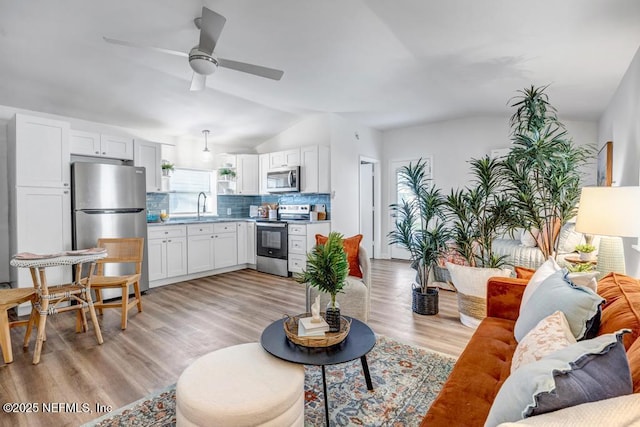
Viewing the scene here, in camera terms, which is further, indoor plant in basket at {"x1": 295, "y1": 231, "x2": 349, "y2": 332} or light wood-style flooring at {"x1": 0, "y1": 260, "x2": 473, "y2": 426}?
light wood-style flooring at {"x1": 0, "y1": 260, "x2": 473, "y2": 426}

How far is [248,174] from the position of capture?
6.14m

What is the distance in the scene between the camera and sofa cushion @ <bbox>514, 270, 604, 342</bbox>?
134cm

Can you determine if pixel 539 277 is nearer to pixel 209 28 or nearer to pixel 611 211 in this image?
pixel 611 211

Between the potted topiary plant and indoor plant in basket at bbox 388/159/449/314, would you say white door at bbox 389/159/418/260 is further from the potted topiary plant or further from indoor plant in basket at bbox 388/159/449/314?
the potted topiary plant

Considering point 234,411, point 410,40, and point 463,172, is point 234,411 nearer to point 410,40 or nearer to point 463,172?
point 410,40

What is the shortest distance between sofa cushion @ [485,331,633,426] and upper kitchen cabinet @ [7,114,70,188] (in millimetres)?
4611

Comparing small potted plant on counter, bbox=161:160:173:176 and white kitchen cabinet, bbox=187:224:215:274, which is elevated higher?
small potted plant on counter, bbox=161:160:173:176

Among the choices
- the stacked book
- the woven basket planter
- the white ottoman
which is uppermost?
the stacked book

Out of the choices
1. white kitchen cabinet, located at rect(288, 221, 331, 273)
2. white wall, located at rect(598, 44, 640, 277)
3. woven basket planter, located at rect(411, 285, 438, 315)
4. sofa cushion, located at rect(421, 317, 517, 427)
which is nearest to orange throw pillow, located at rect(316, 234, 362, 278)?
woven basket planter, located at rect(411, 285, 438, 315)

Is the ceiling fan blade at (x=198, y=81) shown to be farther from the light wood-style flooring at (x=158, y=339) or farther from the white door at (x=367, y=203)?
the white door at (x=367, y=203)

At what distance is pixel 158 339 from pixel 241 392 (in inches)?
75.1

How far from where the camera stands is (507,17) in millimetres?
2445

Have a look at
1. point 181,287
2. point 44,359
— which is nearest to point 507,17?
point 44,359

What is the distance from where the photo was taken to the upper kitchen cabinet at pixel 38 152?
3.46 m
